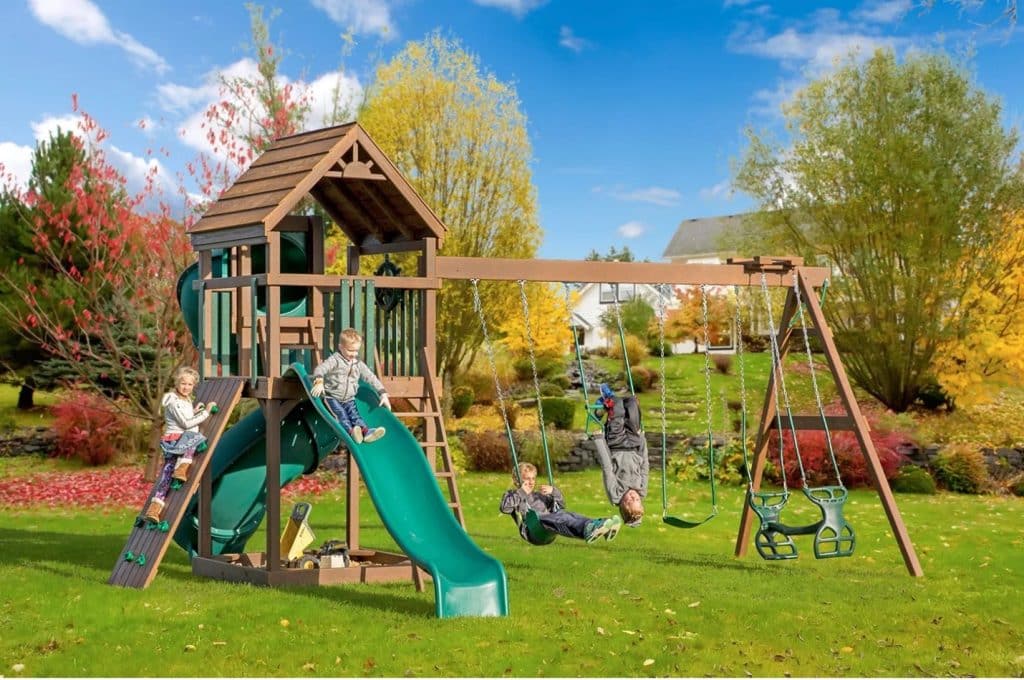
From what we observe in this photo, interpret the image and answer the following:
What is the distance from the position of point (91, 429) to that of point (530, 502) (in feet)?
54.4

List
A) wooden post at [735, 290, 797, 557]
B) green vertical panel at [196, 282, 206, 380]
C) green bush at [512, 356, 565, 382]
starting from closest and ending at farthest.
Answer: green vertical panel at [196, 282, 206, 380] → wooden post at [735, 290, 797, 557] → green bush at [512, 356, 565, 382]

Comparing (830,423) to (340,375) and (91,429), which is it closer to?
(340,375)

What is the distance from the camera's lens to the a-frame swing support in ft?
39.7

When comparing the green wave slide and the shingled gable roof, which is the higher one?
the shingled gable roof

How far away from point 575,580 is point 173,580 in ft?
12.9

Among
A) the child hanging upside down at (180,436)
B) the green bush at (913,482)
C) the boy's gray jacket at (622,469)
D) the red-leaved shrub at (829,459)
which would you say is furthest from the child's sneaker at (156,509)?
the green bush at (913,482)

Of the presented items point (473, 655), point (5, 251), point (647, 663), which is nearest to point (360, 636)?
point (473, 655)

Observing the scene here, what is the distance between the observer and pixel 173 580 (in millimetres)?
11430

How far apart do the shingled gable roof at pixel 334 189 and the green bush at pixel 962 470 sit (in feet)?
45.1

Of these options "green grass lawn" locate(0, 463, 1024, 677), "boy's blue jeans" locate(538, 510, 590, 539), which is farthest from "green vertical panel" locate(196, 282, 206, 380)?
"boy's blue jeans" locate(538, 510, 590, 539)

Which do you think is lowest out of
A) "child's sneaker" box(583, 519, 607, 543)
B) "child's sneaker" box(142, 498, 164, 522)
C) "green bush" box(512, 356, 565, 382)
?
"child's sneaker" box(583, 519, 607, 543)

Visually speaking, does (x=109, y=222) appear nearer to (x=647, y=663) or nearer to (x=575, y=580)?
(x=575, y=580)

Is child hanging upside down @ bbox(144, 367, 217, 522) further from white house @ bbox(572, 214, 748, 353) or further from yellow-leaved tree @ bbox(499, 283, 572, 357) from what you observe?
white house @ bbox(572, 214, 748, 353)

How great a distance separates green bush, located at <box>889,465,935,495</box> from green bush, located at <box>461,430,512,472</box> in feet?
24.2
